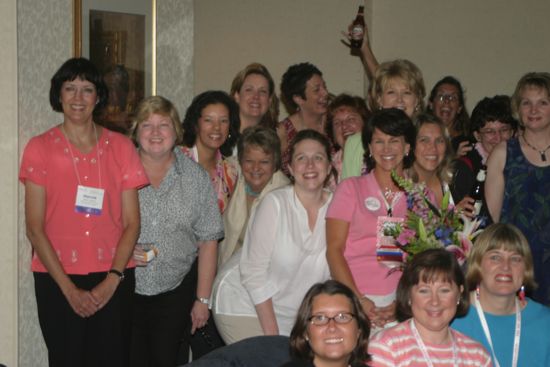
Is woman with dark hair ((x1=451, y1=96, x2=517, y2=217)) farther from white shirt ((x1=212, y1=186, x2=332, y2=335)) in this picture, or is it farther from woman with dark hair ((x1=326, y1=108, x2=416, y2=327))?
white shirt ((x1=212, y1=186, x2=332, y2=335))

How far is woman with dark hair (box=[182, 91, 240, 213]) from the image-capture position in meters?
4.61

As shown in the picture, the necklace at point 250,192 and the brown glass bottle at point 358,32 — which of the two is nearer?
the necklace at point 250,192

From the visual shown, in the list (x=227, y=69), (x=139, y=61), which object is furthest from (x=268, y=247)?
(x=227, y=69)

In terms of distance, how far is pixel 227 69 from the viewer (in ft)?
25.7

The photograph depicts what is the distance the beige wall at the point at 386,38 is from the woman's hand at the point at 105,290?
160 inches

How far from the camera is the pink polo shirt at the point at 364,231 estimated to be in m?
3.85

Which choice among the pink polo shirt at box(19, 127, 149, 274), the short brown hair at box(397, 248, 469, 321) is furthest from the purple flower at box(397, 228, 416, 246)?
the pink polo shirt at box(19, 127, 149, 274)

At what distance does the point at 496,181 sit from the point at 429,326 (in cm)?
156

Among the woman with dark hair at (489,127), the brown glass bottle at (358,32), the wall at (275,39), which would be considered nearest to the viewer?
the woman with dark hair at (489,127)

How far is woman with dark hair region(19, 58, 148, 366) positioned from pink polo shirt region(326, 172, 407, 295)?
3.19 ft

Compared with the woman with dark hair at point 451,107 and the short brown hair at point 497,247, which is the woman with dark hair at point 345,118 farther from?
the short brown hair at point 497,247

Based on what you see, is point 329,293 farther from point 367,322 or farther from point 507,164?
point 507,164

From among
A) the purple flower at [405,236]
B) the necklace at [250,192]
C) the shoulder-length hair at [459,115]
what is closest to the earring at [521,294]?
the purple flower at [405,236]
